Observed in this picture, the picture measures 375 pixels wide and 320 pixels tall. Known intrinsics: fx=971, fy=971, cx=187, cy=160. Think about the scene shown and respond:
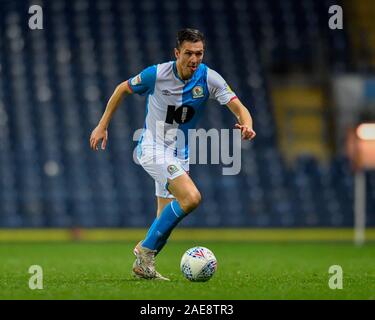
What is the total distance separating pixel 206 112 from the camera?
769 inches

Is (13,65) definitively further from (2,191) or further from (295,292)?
(295,292)

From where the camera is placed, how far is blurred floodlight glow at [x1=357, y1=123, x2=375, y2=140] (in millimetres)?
16391

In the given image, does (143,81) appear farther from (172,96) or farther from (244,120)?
(244,120)

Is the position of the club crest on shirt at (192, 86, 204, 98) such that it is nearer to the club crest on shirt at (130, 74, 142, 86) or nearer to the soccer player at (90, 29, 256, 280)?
the soccer player at (90, 29, 256, 280)

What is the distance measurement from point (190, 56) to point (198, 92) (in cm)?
40

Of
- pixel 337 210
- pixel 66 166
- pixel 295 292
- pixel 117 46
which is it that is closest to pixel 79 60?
pixel 117 46

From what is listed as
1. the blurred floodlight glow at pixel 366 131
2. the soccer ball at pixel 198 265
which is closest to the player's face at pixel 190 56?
the soccer ball at pixel 198 265

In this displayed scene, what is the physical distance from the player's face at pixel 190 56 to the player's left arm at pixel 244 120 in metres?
0.45

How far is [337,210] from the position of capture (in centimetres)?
1831

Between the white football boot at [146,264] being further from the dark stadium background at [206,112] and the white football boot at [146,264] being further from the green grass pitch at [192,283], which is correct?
the dark stadium background at [206,112]

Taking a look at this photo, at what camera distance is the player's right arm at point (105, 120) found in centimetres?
788

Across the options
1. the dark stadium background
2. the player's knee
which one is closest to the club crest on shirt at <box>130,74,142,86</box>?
the player's knee
